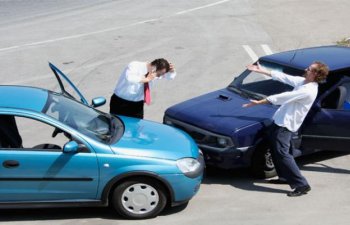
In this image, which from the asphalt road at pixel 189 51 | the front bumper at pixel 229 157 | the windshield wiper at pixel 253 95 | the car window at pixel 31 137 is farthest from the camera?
the windshield wiper at pixel 253 95

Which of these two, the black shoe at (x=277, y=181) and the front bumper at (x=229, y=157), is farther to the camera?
the black shoe at (x=277, y=181)

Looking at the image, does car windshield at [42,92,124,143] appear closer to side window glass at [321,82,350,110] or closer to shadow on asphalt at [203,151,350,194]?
shadow on asphalt at [203,151,350,194]

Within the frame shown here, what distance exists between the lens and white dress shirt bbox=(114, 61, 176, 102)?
9102 mm

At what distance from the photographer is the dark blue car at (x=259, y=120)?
28.0ft

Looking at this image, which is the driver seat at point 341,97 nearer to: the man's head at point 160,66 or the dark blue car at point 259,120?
the dark blue car at point 259,120

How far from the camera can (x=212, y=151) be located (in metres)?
8.58

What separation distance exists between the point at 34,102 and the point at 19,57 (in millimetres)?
8827

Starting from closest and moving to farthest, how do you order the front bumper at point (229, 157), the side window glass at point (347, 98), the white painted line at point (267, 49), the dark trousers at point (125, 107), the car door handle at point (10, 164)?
the car door handle at point (10, 164), the front bumper at point (229, 157), the side window glass at point (347, 98), the dark trousers at point (125, 107), the white painted line at point (267, 49)

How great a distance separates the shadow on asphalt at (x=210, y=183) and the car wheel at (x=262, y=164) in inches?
5.0

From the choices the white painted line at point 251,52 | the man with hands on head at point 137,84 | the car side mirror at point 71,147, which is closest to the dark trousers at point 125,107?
the man with hands on head at point 137,84

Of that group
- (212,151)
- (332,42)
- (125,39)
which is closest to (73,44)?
(125,39)

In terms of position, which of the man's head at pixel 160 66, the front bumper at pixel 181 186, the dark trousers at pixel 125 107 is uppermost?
the man's head at pixel 160 66

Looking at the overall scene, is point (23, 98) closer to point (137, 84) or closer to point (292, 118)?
point (137, 84)

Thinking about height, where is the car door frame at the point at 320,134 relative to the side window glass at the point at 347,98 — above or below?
below
